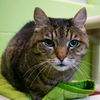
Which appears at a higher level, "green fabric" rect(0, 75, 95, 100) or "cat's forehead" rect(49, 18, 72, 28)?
"cat's forehead" rect(49, 18, 72, 28)

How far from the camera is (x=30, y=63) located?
0.92 meters

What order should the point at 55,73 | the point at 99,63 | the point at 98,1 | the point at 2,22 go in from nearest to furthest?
the point at 55,73, the point at 2,22, the point at 99,63, the point at 98,1

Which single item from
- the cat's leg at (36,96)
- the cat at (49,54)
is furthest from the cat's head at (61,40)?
the cat's leg at (36,96)

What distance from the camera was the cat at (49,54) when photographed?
827 millimetres

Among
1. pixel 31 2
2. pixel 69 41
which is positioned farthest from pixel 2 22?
pixel 69 41

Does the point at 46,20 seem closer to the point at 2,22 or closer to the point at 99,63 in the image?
the point at 2,22

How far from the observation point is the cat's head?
814 millimetres

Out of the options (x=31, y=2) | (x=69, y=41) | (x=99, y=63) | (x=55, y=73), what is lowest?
(x=99, y=63)

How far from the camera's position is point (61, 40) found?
0.83 meters

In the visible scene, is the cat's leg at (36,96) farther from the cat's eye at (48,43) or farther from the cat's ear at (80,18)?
the cat's ear at (80,18)

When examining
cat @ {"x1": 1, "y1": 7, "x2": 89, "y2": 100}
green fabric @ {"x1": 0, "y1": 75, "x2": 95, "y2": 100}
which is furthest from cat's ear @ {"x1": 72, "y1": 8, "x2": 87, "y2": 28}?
green fabric @ {"x1": 0, "y1": 75, "x2": 95, "y2": 100}

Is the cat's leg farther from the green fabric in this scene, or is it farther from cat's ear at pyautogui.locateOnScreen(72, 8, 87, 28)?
cat's ear at pyautogui.locateOnScreen(72, 8, 87, 28)

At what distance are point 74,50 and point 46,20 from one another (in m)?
0.16

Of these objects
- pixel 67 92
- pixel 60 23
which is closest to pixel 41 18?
pixel 60 23
